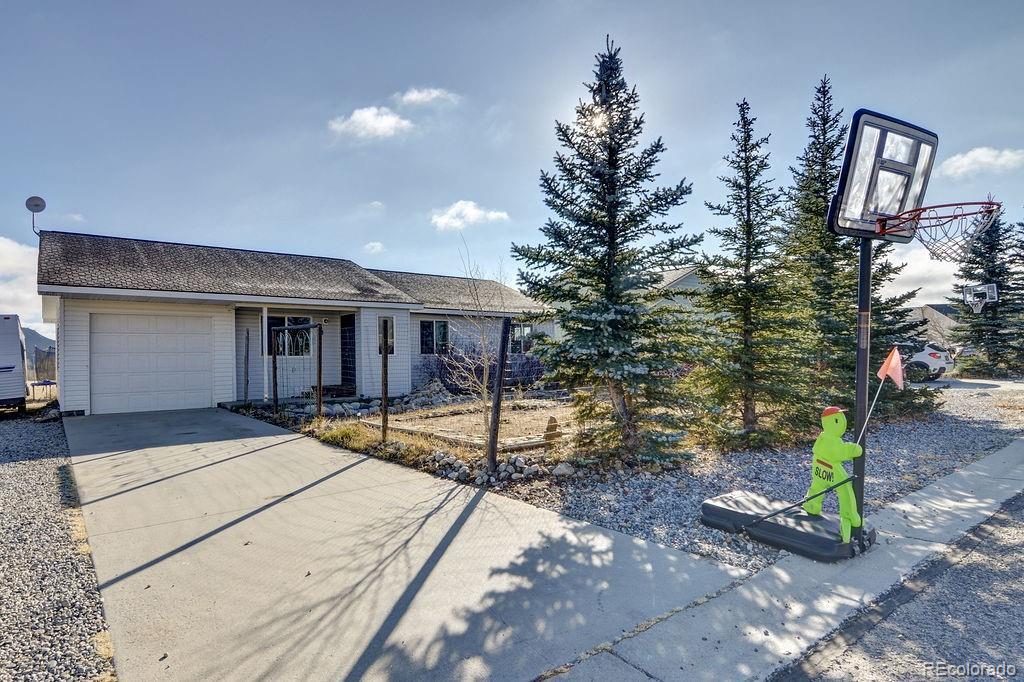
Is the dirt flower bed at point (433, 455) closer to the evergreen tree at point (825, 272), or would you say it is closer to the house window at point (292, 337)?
the evergreen tree at point (825, 272)

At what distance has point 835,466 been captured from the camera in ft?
12.4

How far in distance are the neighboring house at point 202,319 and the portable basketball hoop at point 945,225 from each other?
6.20 meters

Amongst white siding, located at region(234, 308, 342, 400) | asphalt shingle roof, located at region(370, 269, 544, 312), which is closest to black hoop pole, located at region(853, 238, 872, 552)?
asphalt shingle roof, located at region(370, 269, 544, 312)

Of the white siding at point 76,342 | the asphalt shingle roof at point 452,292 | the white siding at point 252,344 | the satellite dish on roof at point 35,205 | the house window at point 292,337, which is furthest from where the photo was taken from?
the asphalt shingle roof at point 452,292

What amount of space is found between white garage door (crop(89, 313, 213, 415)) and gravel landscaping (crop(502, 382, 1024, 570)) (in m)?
10.5

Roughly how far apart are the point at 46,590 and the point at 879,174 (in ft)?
22.4

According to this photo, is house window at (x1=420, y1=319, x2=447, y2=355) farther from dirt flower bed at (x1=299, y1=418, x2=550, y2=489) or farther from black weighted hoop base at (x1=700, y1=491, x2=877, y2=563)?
black weighted hoop base at (x1=700, y1=491, x2=877, y2=563)

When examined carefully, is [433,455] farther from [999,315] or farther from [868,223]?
[999,315]

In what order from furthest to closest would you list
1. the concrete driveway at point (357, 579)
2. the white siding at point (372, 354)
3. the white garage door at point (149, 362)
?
the white siding at point (372, 354), the white garage door at point (149, 362), the concrete driveway at point (357, 579)

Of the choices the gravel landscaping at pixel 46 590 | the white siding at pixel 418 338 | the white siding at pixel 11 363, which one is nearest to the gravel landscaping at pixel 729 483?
the gravel landscaping at pixel 46 590

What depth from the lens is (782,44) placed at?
6984 millimetres

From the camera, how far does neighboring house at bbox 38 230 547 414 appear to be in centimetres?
1081

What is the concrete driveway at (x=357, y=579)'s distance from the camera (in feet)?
8.30

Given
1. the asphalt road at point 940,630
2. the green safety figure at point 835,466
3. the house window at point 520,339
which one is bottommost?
the asphalt road at point 940,630
